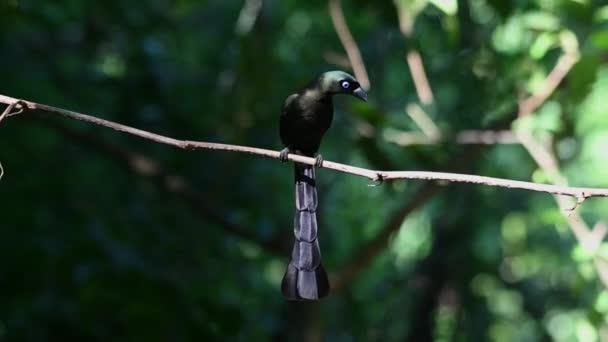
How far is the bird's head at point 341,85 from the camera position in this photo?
2.84 meters

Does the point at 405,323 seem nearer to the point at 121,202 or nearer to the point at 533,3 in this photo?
the point at 121,202

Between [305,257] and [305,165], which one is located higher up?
[305,165]

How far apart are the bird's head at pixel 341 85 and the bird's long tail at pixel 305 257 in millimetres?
284

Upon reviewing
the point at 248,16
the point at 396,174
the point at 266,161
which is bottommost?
the point at 396,174

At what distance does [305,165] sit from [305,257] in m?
0.38

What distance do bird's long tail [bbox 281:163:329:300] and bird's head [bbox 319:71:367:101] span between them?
28 centimetres

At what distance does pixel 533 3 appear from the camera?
4383mm

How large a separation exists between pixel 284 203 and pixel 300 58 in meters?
1.07

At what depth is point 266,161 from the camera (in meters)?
6.48

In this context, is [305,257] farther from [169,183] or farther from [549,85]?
[169,183]

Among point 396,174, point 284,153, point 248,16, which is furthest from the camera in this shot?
point 248,16

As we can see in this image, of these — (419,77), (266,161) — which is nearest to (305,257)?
(419,77)

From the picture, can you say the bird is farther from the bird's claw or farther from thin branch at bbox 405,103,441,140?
thin branch at bbox 405,103,441,140

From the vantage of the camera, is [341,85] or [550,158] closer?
[341,85]
